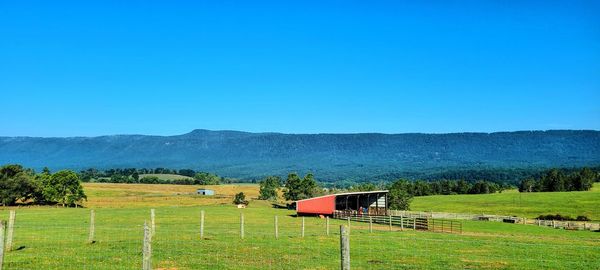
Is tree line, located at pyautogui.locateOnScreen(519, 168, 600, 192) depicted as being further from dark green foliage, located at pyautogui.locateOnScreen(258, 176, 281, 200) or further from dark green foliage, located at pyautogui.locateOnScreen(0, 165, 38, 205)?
dark green foliage, located at pyautogui.locateOnScreen(0, 165, 38, 205)

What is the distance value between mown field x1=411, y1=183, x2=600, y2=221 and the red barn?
89.9 ft

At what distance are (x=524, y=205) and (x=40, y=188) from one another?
257 feet

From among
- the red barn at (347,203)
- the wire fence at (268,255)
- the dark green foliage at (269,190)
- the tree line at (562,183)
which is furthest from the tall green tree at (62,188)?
the tree line at (562,183)

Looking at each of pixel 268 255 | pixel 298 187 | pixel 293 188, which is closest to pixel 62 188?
pixel 293 188

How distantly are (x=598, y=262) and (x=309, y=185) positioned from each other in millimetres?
82012

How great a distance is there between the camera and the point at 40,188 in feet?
266

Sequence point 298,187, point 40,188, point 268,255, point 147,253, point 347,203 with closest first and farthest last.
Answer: point 147,253
point 268,255
point 347,203
point 40,188
point 298,187

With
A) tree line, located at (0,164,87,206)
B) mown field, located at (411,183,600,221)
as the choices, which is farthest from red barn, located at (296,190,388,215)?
tree line, located at (0,164,87,206)

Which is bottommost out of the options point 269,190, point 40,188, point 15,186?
point 269,190

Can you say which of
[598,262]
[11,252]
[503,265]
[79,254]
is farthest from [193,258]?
[598,262]

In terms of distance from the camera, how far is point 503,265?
1967cm

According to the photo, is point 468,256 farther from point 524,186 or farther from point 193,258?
point 524,186

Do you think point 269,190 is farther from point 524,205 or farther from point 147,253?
point 147,253

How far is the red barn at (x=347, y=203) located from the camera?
205 feet
